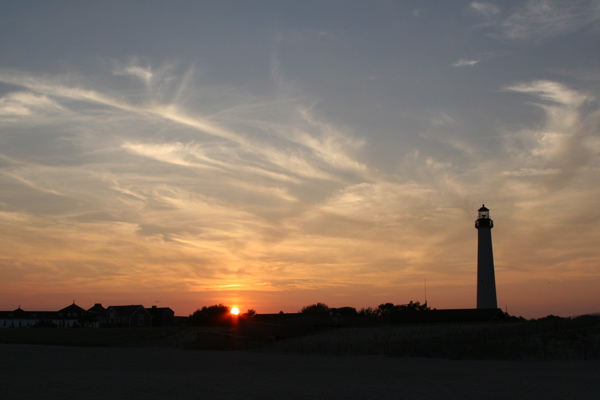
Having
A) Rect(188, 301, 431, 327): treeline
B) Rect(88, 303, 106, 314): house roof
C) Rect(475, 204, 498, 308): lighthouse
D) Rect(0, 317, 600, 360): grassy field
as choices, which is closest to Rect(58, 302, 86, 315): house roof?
Rect(88, 303, 106, 314): house roof

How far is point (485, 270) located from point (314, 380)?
4376 cm

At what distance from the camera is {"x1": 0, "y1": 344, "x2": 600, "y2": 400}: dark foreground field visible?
2186 centimetres

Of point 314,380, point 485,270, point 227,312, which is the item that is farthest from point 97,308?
point 314,380

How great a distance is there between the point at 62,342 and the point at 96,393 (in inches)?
2204

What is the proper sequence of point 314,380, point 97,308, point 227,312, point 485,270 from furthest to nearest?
1. point 97,308
2. point 227,312
3. point 485,270
4. point 314,380

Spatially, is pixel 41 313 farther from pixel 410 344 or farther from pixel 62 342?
pixel 410 344

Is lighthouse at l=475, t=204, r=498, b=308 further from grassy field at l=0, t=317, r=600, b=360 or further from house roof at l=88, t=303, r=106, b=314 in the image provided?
house roof at l=88, t=303, r=106, b=314

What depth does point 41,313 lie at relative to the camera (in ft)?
552

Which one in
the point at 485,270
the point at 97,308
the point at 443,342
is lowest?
the point at 443,342

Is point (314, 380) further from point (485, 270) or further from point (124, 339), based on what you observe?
point (124, 339)

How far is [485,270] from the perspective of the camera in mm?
66312

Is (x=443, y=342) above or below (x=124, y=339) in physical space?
above

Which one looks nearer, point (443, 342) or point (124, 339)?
point (443, 342)

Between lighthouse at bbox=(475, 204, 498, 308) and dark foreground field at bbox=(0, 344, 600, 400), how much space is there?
30137 millimetres
